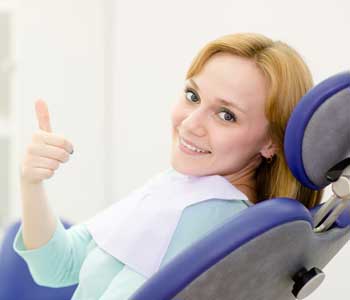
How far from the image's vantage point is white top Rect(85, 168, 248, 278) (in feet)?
3.83

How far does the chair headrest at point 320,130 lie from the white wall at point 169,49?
0.92m

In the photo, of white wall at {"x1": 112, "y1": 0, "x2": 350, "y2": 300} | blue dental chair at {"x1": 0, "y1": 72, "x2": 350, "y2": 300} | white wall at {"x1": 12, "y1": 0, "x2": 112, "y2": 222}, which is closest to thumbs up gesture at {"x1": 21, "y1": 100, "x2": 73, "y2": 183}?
blue dental chair at {"x1": 0, "y1": 72, "x2": 350, "y2": 300}

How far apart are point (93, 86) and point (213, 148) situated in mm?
1959

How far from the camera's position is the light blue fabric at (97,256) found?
1.15 m

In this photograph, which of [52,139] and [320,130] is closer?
[320,130]

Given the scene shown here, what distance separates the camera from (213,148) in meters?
1.23

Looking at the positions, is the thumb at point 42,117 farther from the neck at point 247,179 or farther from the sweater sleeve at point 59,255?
the neck at point 247,179

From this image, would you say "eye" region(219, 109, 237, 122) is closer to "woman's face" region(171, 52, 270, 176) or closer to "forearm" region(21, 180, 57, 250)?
"woman's face" region(171, 52, 270, 176)

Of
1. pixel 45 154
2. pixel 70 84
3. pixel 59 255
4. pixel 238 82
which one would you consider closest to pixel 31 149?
pixel 45 154

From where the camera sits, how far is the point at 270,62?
1.20 metres

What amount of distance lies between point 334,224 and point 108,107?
2157 mm

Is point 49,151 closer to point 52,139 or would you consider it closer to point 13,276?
point 52,139

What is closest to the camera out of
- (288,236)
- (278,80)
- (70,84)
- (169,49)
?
(288,236)

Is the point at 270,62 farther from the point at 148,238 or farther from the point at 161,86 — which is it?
the point at 161,86
